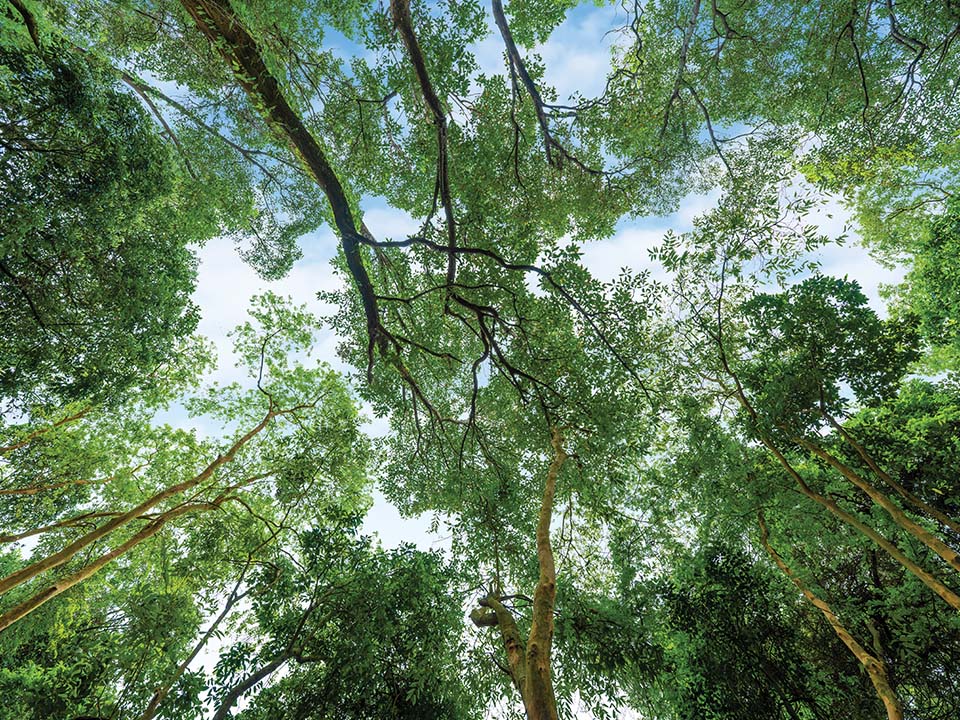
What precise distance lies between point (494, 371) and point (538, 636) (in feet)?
14.8

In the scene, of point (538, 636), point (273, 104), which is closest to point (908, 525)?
point (538, 636)

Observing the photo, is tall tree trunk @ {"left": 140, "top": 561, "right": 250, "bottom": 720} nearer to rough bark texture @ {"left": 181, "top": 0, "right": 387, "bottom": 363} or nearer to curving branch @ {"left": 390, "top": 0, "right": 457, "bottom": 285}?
rough bark texture @ {"left": 181, "top": 0, "right": 387, "bottom": 363}

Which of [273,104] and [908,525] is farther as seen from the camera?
[908,525]

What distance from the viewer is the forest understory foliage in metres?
5.25

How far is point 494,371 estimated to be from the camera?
7.90 m

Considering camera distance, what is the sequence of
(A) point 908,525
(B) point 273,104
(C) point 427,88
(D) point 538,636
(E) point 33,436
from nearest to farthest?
1. (D) point 538,636
2. (B) point 273,104
3. (C) point 427,88
4. (A) point 908,525
5. (E) point 33,436

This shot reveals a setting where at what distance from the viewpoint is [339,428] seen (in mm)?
9227

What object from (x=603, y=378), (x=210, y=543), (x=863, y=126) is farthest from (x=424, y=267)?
(x=863, y=126)

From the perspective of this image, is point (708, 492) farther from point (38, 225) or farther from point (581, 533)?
point (38, 225)

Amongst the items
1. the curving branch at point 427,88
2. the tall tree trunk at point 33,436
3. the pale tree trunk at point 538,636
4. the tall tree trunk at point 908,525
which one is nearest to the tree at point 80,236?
the tall tree trunk at point 33,436

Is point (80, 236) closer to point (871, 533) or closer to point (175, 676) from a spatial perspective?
point (175, 676)

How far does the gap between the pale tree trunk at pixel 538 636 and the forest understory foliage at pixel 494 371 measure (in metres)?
0.05

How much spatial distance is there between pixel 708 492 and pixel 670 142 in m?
7.62

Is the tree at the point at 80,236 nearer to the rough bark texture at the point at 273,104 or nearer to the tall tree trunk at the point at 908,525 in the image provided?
the rough bark texture at the point at 273,104
